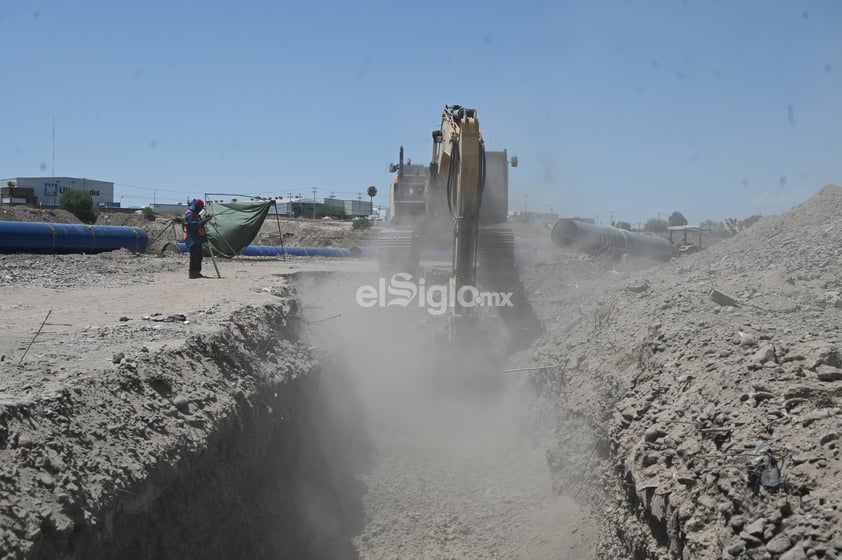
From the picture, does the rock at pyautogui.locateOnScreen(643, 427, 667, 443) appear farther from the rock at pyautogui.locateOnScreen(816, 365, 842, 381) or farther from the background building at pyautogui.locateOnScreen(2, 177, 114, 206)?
the background building at pyautogui.locateOnScreen(2, 177, 114, 206)

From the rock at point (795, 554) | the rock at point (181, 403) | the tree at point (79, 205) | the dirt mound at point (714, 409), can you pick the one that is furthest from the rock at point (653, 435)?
the tree at point (79, 205)

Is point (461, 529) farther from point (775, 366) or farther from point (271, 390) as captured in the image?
point (775, 366)

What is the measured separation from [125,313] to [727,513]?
7603mm

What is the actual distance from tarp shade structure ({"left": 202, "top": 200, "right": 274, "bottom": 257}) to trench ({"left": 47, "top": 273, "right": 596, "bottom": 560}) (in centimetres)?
949

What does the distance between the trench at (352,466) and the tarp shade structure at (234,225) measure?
31.1 feet

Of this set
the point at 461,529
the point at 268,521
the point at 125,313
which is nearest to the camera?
the point at 268,521

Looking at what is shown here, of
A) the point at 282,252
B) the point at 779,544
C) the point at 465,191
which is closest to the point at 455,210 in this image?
the point at 465,191

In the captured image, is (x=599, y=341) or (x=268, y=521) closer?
(x=268, y=521)

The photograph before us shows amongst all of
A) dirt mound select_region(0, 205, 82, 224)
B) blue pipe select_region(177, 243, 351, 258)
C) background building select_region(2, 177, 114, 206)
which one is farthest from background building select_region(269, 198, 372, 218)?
blue pipe select_region(177, 243, 351, 258)

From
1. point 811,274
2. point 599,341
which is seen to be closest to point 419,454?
point 599,341

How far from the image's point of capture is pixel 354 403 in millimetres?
12461

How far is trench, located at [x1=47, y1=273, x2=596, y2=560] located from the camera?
5.76 meters

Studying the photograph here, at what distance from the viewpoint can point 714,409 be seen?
5762mm

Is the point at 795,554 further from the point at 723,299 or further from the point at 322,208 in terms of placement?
the point at 322,208
